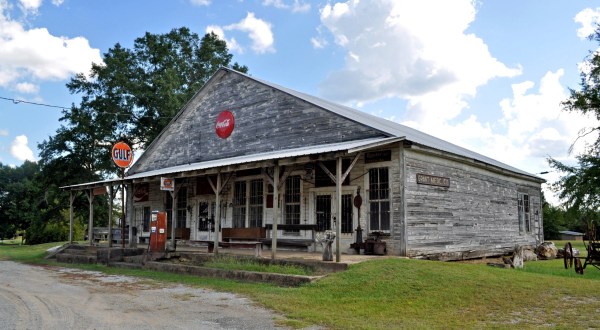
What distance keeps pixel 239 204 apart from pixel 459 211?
771cm

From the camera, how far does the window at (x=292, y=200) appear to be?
1628 cm

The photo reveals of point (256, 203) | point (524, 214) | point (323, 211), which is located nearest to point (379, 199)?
point (323, 211)

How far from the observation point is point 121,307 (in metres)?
8.55

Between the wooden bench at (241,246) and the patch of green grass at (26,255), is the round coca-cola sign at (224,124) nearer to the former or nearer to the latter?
the wooden bench at (241,246)

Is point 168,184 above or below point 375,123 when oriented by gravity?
below

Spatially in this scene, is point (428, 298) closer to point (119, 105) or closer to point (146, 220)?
point (146, 220)

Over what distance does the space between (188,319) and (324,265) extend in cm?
444

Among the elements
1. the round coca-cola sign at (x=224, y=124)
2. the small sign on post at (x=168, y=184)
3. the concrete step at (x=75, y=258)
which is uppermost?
the round coca-cola sign at (x=224, y=124)

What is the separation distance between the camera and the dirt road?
713 centimetres

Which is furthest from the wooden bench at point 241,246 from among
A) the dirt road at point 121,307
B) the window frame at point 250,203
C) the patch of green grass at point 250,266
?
the dirt road at point 121,307

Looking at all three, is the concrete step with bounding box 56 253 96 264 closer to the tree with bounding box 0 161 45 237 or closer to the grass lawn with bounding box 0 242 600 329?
the grass lawn with bounding box 0 242 600 329

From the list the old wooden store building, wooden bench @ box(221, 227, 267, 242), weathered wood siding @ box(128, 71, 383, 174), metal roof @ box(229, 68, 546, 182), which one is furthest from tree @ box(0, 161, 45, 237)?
metal roof @ box(229, 68, 546, 182)

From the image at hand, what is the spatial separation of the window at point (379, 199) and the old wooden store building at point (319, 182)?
1.2 inches

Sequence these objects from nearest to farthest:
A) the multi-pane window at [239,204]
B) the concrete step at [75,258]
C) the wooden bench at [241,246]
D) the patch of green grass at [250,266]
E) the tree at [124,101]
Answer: the patch of green grass at [250,266] → the wooden bench at [241,246] → the concrete step at [75,258] → the multi-pane window at [239,204] → the tree at [124,101]
